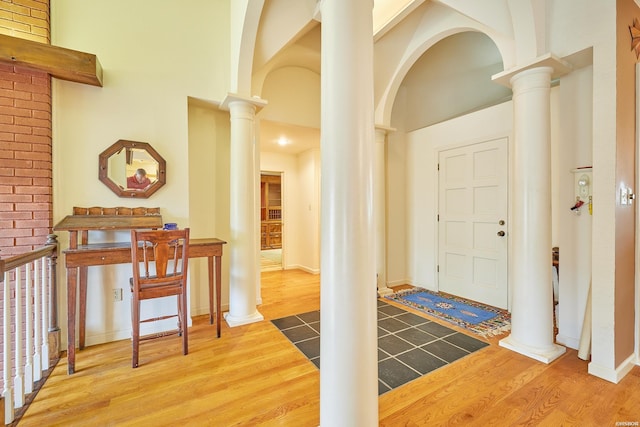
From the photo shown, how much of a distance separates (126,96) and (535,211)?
3809 mm

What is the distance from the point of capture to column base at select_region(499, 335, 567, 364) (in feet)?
7.31

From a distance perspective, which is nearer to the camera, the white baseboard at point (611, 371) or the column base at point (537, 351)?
the white baseboard at point (611, 371)

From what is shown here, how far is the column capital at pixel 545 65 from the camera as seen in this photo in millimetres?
2176

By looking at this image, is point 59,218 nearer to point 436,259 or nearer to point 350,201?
point 350,201

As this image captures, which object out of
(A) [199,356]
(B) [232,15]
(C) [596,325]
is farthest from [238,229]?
(C) [596,325]

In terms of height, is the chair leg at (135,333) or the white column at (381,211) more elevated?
the white column at (381,211)

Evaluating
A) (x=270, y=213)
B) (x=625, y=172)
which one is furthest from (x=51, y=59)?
(x=270, y=213)

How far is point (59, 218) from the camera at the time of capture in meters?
2.44

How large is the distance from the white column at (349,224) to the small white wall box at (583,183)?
213 centimetres

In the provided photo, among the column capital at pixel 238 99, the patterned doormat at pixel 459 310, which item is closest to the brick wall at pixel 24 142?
the column capital at pixel 238 99

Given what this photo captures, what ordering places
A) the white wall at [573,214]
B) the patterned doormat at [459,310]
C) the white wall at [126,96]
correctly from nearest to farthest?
1. the white wall at [573,214]
2. the white wall at [126,96]
3. the patterned doormat at [459,310]


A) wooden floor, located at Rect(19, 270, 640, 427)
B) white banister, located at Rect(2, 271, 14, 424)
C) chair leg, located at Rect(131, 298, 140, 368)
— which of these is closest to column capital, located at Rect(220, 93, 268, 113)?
chair leg, located at Rect(131, 298, 140, 368)

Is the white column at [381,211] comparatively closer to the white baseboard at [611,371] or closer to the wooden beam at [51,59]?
the white baseboard at [611,371]

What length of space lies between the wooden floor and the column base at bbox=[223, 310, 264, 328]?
45 cm
